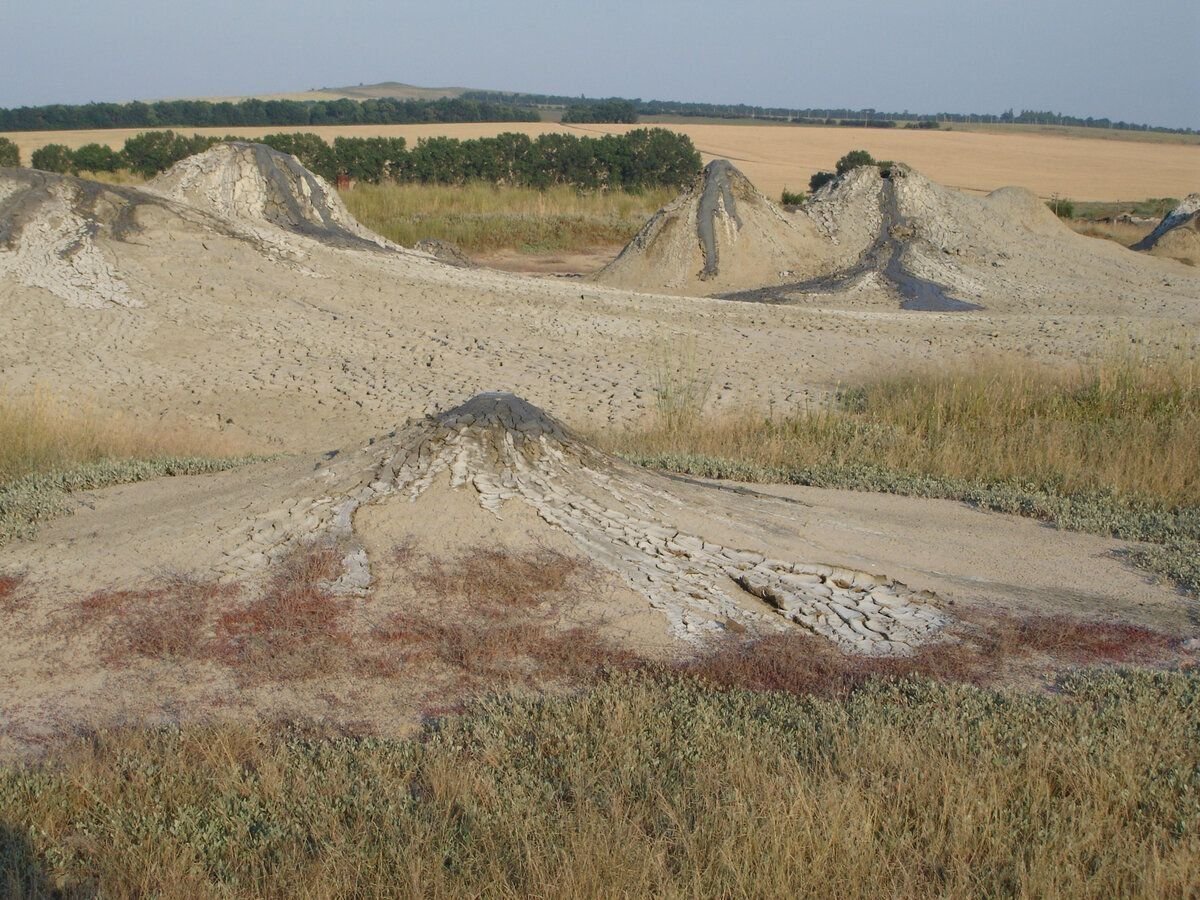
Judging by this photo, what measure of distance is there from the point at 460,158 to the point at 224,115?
4279cm

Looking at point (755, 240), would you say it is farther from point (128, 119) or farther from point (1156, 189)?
point (128, 119)

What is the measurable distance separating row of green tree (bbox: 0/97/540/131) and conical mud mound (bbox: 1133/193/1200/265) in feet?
183

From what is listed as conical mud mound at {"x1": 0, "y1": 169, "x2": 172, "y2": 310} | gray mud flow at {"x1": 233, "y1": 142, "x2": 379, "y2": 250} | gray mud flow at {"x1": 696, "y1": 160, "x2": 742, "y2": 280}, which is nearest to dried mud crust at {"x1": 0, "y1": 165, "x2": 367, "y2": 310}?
conical mud mound at {"x1": 0, "y1": 169, "x2": 172, "y2": 310}

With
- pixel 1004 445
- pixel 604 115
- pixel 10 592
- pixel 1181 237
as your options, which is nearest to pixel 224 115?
pixel 604 115

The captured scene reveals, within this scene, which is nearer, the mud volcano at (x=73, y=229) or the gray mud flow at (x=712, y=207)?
the mud volcano at (x=73, y=229)

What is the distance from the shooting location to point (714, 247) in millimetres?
19375

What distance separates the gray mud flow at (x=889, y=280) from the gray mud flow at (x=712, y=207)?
1.02 metres

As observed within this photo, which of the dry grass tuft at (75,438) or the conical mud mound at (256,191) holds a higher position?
the conical mud mound at (256,191)

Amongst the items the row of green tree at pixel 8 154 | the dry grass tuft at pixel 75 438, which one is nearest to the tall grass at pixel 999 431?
the dry grass tuft at pixel 75 438

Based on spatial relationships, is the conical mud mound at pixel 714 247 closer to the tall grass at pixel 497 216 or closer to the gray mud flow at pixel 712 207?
the gray mud flow at pixel 712 207

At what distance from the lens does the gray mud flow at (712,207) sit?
63.3 ft

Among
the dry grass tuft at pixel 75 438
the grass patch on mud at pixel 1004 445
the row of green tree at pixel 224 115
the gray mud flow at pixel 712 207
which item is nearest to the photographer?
the grass patch on mud at pixel 1004 445

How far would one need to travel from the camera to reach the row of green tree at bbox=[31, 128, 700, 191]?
31.6 meters

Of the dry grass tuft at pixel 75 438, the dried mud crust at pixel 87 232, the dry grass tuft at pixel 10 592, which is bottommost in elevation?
the dry grass tuft at pixel 75 438
